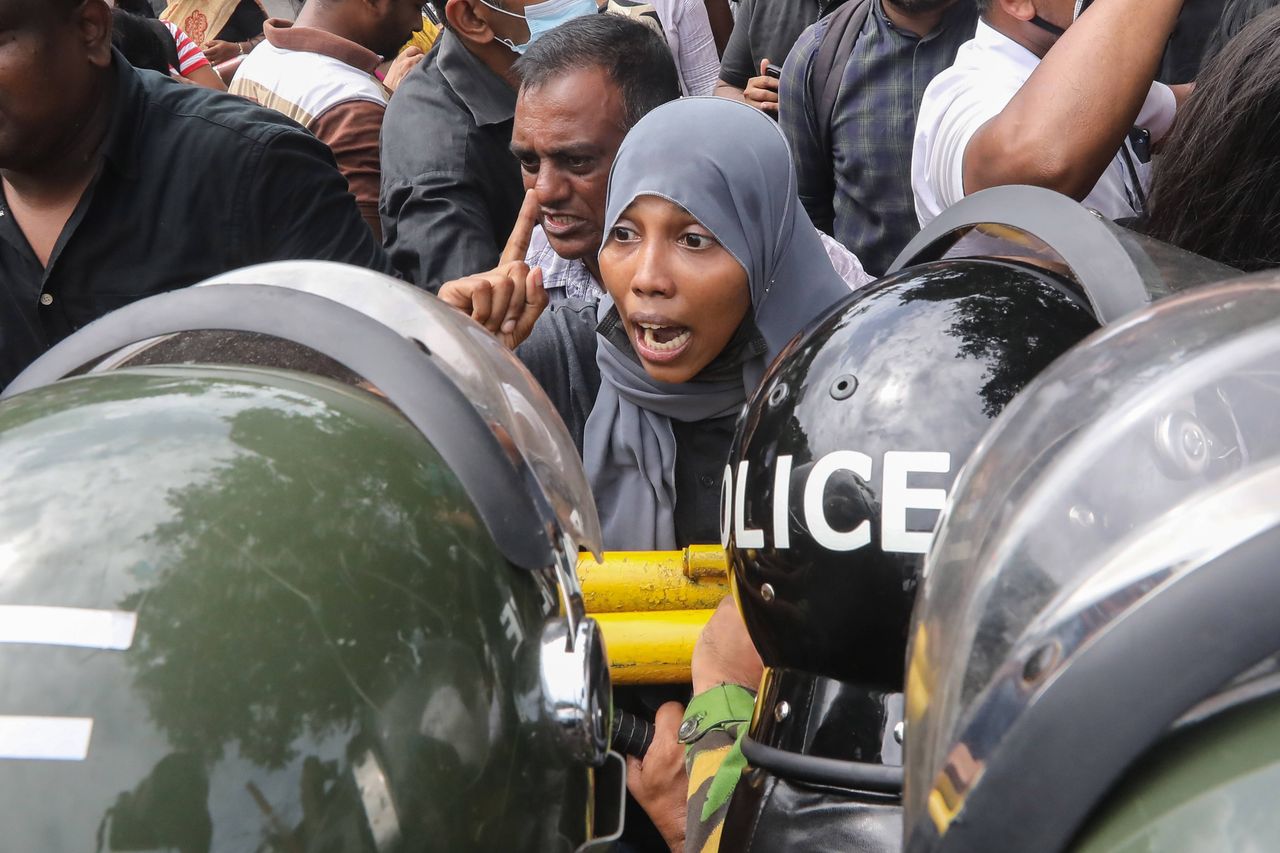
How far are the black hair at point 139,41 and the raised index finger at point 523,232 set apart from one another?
2.16 meters

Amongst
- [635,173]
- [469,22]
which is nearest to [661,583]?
[635,173]

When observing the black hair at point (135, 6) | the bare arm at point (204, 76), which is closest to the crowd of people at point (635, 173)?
the bare arm at point (204, 76)

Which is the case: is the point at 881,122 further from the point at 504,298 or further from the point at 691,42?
the point at 691,42

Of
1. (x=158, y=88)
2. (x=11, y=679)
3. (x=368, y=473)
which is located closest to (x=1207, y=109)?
(x=368, y=473)

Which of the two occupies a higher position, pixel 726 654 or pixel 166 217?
pixel 166 217

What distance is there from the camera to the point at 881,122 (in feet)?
11.3

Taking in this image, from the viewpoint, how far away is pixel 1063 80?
2.16 meters

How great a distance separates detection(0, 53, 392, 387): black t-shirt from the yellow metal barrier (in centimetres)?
117

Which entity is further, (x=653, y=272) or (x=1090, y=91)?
(x=653, y=272)

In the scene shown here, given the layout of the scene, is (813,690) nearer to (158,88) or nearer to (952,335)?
(952,335)

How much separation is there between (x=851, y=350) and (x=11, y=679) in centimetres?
101

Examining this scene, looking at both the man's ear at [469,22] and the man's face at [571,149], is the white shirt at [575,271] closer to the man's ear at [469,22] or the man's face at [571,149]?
the man's face at [571,149]

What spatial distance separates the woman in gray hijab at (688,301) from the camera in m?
→ 2.51

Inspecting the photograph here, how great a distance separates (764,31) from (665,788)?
10.3 feet
